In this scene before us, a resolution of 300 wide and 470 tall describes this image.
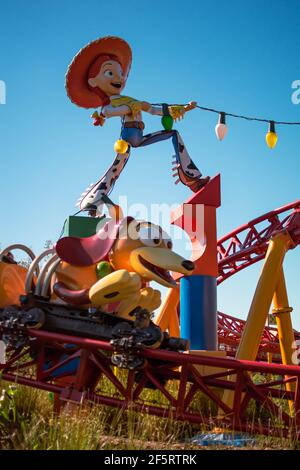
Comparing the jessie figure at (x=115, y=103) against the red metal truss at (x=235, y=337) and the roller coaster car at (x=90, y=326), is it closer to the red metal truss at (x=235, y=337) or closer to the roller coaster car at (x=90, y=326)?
the roller coaster car at (x=90, y=326)

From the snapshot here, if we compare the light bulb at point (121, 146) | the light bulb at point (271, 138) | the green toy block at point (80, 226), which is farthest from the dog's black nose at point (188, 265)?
the light bulb at point (271, 138)

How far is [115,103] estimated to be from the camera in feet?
22.4

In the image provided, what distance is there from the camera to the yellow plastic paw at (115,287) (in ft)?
15.7

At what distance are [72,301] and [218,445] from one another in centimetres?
184

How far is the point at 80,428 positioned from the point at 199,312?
2657 mm

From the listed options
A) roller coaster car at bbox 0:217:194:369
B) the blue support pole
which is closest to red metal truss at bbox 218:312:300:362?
the blue support pole

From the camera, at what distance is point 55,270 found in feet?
17.5

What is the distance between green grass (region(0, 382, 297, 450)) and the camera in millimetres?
3793

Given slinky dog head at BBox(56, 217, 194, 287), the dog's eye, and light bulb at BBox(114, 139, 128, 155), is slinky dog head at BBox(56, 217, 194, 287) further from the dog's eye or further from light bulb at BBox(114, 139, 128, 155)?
light bulb at BBox(114, 139, 128, 155)

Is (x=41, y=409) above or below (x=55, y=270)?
below

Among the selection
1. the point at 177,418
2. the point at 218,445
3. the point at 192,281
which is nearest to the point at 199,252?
the point at 192,281

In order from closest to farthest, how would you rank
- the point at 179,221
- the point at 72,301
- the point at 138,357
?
the point at 138,357
the point at 72,301
the point at 179,221

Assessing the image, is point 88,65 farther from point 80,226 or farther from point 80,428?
point 80,428

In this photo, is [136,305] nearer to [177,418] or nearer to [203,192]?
[177,418]
